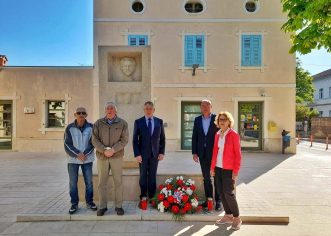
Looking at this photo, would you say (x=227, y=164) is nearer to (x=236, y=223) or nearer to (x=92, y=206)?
(x=236, y=223)

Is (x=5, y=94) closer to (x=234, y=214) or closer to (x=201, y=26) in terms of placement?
(x=201, y=26)

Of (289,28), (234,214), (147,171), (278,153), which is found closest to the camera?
(234,214)

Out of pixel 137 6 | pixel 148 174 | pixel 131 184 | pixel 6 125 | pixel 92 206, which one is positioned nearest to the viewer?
pixel 92 206

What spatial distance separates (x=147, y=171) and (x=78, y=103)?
957cm

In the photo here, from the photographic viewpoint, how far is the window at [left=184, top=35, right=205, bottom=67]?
43.8 feet

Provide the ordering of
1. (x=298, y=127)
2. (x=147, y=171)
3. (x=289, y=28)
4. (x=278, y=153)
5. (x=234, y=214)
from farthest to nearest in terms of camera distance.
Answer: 1. (x=298, y=127)
2. (x=278, y=153)
3. (x=289, y=28)
4. (x=147, y=171)
5. (x=234, y=214)

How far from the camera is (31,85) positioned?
1377 centimetres

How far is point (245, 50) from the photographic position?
13398mm

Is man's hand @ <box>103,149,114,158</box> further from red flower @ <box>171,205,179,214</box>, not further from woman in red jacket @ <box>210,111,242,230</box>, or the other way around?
woman in red jacket @ <box>210,111,242,230</box>

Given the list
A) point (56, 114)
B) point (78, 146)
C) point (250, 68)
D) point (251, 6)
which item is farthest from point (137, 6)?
point (78, 146)

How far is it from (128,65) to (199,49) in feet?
26.4

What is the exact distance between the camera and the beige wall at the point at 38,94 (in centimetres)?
1371

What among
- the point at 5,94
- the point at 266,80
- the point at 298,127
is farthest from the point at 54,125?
the point at 298,127

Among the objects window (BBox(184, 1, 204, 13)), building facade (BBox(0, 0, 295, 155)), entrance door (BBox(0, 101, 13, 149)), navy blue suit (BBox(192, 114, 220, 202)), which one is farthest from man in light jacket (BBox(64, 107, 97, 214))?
entrance door (BBox(0, 101, 13, 149))
